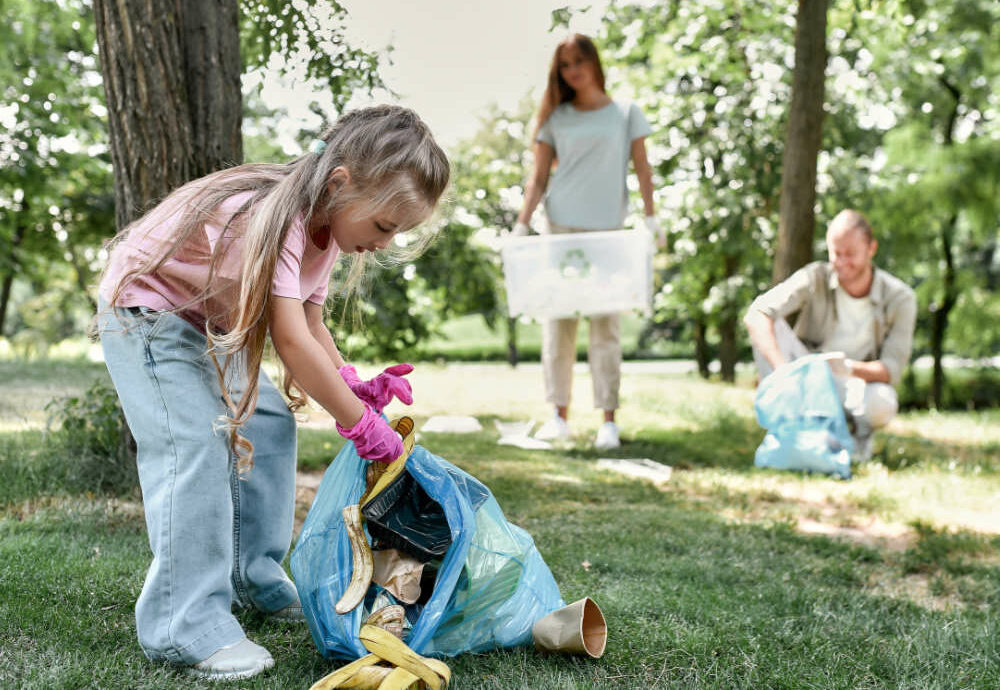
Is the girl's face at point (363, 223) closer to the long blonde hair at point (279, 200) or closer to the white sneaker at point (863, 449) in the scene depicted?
the long blonde hair at point (279, 200)

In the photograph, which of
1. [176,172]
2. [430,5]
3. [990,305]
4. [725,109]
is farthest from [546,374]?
[990,305]

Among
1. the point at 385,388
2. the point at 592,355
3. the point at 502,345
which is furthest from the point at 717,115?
the point at 502,345

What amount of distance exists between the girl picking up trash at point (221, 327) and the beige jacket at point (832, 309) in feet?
9.66

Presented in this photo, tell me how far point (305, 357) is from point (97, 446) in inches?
70.9

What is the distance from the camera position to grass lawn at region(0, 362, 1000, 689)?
175 centimetres

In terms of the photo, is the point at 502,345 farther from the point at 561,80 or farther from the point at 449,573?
the point at 449,573

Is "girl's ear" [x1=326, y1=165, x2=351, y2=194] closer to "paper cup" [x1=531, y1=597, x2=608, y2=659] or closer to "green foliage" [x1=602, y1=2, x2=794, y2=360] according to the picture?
"paper cup" [x1=531, y1=597, x2=608, y2=659]

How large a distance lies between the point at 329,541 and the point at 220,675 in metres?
0.31

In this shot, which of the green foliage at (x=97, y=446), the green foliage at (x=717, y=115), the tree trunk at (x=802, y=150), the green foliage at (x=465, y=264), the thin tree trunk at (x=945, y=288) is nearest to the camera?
the green foliage at (x=97, y=446)

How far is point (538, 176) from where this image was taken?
4551 mm

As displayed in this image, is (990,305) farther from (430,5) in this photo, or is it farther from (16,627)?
(16,627)

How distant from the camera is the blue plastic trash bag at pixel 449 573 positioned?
167 centimetres

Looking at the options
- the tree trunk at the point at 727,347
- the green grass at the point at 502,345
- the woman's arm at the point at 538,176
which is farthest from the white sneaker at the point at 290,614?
the green grass at the point at 502,345

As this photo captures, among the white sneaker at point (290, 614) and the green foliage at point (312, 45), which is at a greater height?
the green foliage at point (312, 45)
